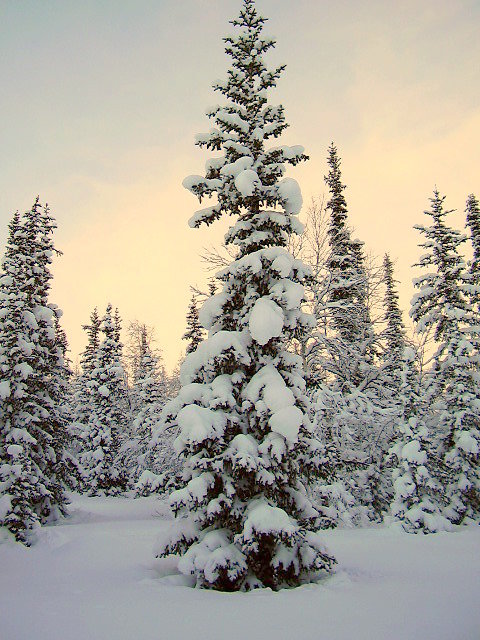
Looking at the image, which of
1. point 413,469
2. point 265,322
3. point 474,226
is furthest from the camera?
point 474,226

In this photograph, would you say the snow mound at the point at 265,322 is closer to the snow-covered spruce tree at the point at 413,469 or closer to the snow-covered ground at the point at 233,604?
the snow-covered ground at the point at 233,604

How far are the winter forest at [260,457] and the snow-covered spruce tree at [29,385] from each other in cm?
8

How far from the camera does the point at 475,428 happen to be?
66.9 ft

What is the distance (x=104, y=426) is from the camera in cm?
3569

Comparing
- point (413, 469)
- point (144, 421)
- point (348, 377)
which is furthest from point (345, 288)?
point (144, 421)

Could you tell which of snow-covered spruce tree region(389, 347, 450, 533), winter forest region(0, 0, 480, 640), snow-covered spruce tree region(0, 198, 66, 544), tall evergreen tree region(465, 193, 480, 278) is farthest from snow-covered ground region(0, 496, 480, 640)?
tall evergreen tree region(465, 193, 480, 278)

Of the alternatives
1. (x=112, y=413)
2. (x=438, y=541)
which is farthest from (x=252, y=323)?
(x=112, y=413)

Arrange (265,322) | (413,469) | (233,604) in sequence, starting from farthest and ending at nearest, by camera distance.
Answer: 1. (413,469)
2. (265,322)
3. (233,604)

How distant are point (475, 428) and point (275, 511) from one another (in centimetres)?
1607

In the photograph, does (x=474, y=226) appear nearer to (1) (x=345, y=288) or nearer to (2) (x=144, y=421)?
(1) (x=345, y=288)

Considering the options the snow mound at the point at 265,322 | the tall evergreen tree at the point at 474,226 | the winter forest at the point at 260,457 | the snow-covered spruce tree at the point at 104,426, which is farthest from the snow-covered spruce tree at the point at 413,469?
the snow-covered spruce tree at the point at 104,426

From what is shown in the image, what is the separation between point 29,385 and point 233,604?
1525cm

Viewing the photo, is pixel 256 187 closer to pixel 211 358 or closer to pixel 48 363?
pixel 211 358

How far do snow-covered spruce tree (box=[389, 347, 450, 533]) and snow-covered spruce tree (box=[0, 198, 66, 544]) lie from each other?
14507 millimetres
